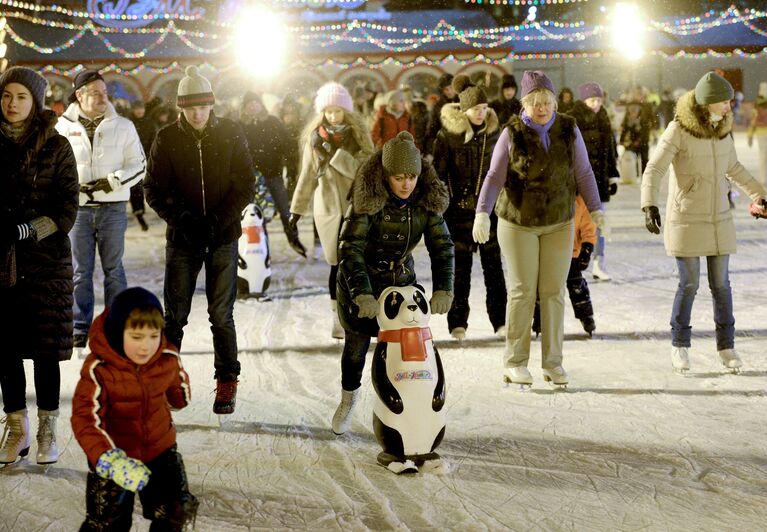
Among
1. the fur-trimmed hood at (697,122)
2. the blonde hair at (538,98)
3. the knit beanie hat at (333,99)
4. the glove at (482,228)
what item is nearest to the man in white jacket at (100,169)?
the knit beanie hat at (333,99)

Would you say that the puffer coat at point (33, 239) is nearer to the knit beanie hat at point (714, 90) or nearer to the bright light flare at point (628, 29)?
the knit beanie hat at point (714, 90)

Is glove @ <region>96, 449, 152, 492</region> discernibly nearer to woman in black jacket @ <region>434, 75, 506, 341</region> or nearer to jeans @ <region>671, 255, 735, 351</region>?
jeans @ <region>671, 255, 735, 351</region>

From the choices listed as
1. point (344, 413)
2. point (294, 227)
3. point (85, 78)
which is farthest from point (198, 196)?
point (85, 78)

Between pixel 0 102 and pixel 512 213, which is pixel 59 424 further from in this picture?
pixel 512 213

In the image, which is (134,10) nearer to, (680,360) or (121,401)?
(680,360)

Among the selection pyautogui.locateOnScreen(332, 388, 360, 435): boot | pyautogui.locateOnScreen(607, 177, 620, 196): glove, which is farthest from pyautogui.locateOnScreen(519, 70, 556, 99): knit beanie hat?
pyautogui.locateOnScreen(607, 177, 620, 196): glove

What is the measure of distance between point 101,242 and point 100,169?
0.46 meters

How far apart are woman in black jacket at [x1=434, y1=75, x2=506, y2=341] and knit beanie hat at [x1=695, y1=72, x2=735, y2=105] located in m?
1.48

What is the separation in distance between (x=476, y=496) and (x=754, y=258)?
250 inches

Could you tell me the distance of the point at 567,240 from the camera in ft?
17.8

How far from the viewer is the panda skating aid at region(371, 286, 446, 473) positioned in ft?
13.8

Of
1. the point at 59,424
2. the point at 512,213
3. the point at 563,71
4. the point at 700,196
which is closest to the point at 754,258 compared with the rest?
the point at 700,196

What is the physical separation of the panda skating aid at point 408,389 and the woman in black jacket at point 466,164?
2405mm

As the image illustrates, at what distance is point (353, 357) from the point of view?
4684 millimetres
